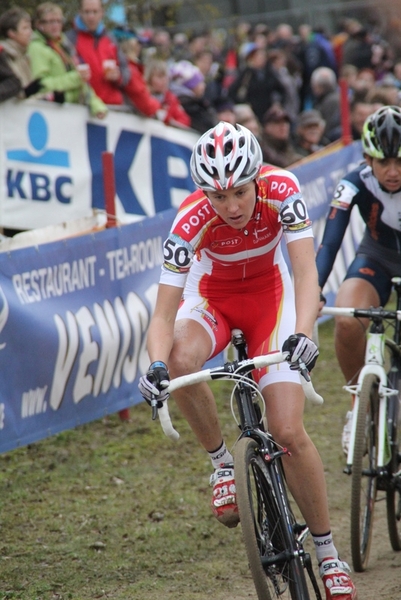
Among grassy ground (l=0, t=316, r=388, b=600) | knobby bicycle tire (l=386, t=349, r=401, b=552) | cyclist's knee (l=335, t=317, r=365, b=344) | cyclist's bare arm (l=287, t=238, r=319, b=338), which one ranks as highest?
cyclist's bare arm (l=287, t=238, r=319, b=338)

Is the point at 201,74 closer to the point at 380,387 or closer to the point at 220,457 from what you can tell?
the point at 380,387

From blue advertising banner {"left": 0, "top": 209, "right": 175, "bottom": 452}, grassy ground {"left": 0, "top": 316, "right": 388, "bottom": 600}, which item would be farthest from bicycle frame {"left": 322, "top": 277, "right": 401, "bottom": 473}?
blue advertising banner {"left": 0, "top": 209, "right": 175, "bottom": 452}

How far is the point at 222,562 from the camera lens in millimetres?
5258

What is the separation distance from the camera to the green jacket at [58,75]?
9.12m

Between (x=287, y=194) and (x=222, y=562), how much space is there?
230 centimetres

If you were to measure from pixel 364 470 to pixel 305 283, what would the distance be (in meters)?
1.49

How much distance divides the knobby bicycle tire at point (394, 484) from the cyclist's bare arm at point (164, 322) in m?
1.65

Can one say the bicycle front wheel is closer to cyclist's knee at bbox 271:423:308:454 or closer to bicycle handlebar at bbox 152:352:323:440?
cyclist's knee at bbox 271:423:308:454

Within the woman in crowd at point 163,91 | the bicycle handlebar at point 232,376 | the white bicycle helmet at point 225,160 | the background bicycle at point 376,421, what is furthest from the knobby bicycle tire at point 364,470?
the woman in crowd at point 163,91

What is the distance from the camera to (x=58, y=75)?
30.6 feet

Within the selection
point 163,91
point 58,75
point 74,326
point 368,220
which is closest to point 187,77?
point 163,91

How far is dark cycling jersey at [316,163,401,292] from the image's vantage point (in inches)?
212

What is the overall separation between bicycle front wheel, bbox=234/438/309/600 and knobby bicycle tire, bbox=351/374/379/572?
899 millimetres

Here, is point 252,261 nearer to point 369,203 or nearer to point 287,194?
point 287,194
